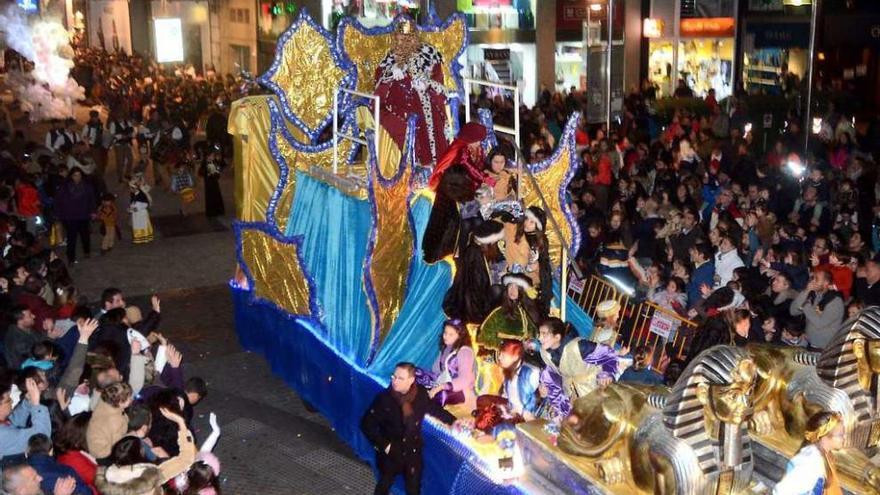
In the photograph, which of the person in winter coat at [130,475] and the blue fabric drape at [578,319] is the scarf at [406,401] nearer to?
the person in winter coat at [130,475]

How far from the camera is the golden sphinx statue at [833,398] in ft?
16.6

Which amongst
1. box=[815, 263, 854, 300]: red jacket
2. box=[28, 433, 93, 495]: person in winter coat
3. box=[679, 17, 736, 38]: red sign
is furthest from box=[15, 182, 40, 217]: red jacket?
box=[679, 17, 736, 38]: red sign

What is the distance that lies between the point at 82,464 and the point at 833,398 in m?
4.34

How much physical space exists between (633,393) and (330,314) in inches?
167

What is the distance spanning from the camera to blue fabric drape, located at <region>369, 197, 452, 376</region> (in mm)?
8164

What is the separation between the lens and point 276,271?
9852 mm

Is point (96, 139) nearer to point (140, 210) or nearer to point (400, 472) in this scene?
point (140, 210)

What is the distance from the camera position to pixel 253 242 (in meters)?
10.2

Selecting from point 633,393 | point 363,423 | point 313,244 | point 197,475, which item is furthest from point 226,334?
point 633,393

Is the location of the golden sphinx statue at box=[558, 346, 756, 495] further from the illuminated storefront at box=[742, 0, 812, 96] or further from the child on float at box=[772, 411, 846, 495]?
the illuminated storefront at box=[742, 0, 812, 96]

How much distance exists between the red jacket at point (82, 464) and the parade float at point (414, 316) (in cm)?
226

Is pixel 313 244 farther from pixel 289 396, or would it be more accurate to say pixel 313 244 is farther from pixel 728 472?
pixel 728 472

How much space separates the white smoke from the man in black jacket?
2541cm

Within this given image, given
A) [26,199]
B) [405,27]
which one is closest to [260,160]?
[405,27]
